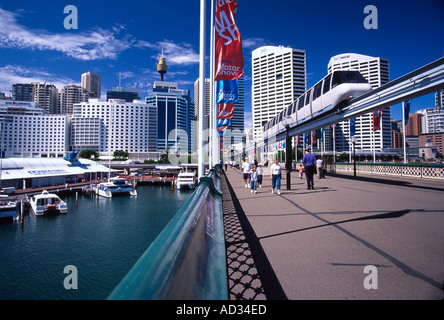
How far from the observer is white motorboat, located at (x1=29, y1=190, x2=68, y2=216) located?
38656 millimetres

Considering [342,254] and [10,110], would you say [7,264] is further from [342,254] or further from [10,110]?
[10,110]

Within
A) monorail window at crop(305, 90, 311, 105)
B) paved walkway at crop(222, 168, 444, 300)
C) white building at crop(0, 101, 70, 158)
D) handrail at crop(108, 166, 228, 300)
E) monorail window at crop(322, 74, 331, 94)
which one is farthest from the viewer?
white building at crop(0, 101, 70, 158)

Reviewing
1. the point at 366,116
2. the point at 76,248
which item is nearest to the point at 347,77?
the point at 76,248

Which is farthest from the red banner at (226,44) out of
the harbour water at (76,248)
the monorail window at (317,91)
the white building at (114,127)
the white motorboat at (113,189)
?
the white building at (114,127)

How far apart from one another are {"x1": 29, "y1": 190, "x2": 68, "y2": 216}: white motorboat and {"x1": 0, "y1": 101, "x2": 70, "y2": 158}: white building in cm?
11142

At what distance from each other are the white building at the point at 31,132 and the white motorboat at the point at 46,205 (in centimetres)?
11142

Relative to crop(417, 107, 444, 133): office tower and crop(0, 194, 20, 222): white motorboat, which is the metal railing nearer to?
crop(0, 194, 20, 222): white motorboat

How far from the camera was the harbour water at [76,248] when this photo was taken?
56.1ft

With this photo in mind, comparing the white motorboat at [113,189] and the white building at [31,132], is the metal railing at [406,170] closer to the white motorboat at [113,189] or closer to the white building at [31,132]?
the white motorboat at [113,189]

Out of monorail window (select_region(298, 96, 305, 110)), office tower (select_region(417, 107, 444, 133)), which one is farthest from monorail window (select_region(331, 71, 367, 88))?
office tower (select_region(417, 107, 444, 133))

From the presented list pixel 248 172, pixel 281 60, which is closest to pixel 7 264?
pixel 248 172

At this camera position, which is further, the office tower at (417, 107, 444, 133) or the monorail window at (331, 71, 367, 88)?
the office tower at (417, 107, 444, 133)

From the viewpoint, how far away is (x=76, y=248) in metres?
25.0

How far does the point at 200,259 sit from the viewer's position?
2.09 m
